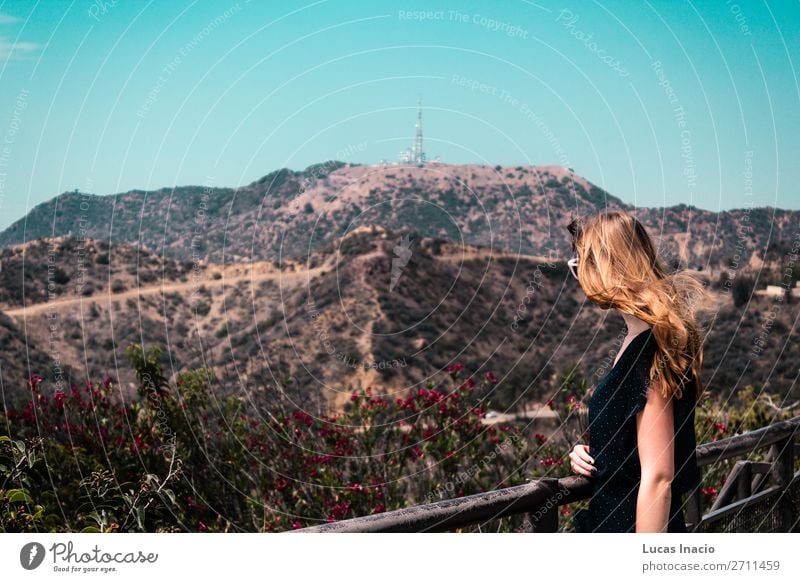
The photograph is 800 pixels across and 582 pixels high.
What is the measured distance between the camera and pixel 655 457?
2.46m

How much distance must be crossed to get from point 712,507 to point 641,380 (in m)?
1.92

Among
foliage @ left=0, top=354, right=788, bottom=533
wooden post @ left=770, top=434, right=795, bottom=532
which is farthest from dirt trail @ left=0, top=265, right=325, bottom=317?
wooden post @ left=770, top=434, right=795, bottom=532

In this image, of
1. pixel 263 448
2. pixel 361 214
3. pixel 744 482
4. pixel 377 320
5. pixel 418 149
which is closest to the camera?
A: pixel 744 482

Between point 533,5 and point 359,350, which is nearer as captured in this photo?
point 533,5

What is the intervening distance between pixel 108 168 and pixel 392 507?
3.06 m

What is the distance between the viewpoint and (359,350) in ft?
74.3

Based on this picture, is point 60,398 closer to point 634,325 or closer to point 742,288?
point 634,325

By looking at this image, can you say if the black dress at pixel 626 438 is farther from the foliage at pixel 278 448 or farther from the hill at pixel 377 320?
the hill at pixel 377 320

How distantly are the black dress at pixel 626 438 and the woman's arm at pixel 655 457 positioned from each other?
0.04 metres

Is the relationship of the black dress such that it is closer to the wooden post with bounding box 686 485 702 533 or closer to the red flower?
the wooden post with bounding box 686 485 702 533

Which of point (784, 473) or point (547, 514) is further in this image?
point (784, 473)

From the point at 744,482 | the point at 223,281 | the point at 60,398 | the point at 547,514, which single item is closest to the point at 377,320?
the point at 223,281

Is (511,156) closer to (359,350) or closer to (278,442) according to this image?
(278,442)
